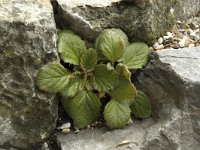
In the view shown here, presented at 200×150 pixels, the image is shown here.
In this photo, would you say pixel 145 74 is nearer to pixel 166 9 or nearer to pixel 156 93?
pixel 156 93

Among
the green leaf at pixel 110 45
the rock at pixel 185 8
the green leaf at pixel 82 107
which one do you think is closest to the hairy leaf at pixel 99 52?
the green leaf at pixel 110 45

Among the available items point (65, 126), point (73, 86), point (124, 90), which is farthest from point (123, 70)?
point (65, 126)

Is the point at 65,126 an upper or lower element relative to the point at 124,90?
lower

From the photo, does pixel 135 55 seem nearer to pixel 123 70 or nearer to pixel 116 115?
pixel 123 70

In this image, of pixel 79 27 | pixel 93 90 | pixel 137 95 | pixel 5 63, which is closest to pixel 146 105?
pixel 137 95

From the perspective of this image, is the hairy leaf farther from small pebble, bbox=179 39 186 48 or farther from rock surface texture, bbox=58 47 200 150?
small pebble, bbox=179 39 186 48

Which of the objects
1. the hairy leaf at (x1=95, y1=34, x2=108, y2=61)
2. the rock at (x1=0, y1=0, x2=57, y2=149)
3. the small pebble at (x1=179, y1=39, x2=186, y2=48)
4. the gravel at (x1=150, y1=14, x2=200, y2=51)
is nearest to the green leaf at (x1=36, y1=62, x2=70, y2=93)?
the rock at (x1=0, y1=0, x2=57, y2=149)

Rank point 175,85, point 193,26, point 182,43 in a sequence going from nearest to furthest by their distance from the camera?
point 175,85 → point 182,43 → point 193,26
